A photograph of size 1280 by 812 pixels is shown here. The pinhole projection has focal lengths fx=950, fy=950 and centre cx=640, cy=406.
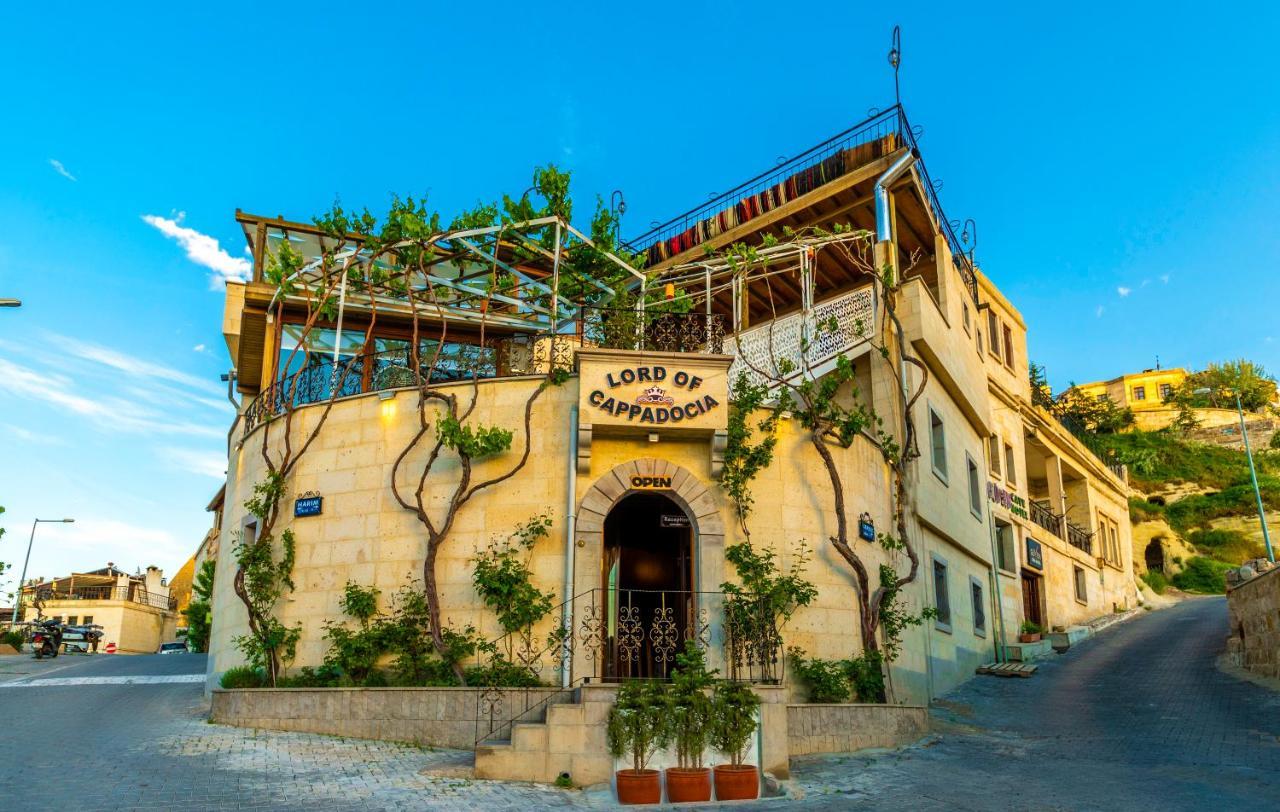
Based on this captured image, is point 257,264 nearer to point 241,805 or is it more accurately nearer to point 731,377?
point 731,377

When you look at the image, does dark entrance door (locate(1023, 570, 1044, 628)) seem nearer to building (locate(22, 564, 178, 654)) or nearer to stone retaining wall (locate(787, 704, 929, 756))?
stone retaining wall (locate(787, 704, 929, 756))

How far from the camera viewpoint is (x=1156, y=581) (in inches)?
1638

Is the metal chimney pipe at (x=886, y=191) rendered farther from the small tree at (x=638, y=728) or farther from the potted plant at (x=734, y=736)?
the small tree at (x=638, y=728)

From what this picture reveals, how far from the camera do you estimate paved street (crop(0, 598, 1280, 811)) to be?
8766 millimetres

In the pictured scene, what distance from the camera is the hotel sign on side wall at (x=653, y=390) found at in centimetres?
1294

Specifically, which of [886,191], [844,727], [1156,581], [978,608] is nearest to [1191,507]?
[1156,581]

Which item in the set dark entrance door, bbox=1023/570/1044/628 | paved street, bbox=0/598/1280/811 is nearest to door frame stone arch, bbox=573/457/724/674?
paved street, bbox=0/598/1280/811

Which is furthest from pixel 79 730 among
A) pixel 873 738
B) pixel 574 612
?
pixel 873 738

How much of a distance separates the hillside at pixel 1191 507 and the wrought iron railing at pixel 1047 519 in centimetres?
1553

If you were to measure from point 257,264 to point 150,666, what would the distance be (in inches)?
432

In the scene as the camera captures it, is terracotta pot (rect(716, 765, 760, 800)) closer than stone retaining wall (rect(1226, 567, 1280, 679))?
Yes

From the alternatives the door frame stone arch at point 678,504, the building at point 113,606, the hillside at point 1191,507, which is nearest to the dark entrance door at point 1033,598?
the door frame stone arch at point 678,504

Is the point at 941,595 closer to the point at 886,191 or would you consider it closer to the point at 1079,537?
the point at 886,191

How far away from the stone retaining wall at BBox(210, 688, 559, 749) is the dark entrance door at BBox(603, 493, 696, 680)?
166 centimetres
